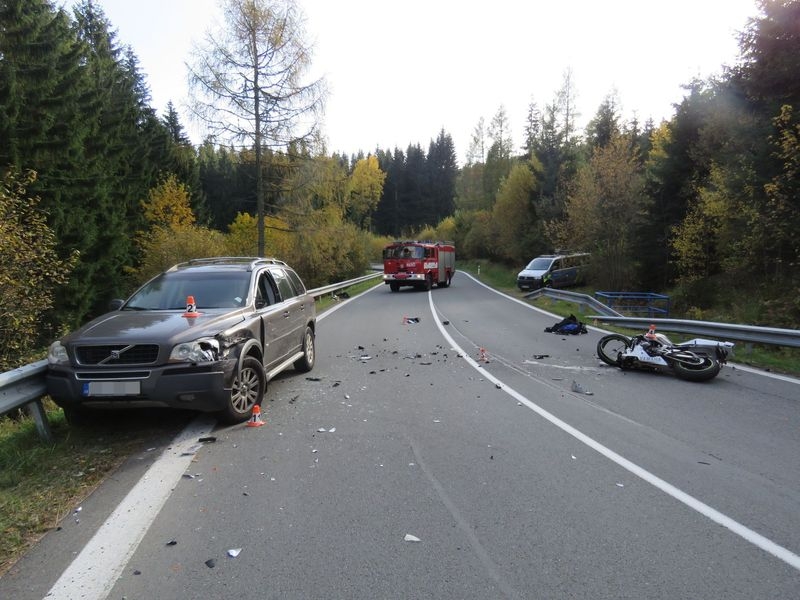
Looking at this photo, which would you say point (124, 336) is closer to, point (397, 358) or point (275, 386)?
point (275, 386)

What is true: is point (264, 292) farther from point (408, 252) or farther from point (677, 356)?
point (408, 252)

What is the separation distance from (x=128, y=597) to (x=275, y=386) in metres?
4.96

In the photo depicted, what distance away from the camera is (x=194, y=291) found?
6.65 metres

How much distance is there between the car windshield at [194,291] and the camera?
21.1 feet

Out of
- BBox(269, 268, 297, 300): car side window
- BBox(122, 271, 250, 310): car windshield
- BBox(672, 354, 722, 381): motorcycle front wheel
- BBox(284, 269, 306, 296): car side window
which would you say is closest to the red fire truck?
BBox(284, 269, 306, 296): car side window

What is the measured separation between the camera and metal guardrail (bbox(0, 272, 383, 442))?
15.3ft

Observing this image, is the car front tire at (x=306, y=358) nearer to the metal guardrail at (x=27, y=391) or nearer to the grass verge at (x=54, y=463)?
the grass verge at (x=54, y=463)

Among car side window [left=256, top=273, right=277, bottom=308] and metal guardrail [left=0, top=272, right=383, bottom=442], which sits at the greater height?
car side window [left=256, top=273, right=277, bottom=308]

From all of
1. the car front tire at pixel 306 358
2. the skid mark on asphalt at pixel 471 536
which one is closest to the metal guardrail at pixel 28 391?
the skid mark on asphalt at pixel 471 536

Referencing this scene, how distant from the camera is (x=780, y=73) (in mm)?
14672

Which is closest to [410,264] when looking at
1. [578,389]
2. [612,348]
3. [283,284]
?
[612,348]

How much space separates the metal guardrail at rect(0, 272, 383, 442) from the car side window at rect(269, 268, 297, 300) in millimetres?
3283

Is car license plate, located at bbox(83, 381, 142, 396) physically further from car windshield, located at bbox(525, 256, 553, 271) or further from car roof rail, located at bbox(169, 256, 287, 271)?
car windshield, located at bbox(525, 256, 553, 271)

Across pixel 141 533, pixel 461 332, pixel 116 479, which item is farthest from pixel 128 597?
pixel 461 332
